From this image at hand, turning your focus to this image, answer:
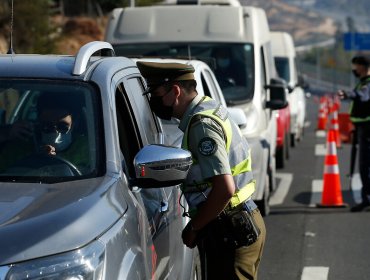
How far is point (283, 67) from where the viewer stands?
1000 inches

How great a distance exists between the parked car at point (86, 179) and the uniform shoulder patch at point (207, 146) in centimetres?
24

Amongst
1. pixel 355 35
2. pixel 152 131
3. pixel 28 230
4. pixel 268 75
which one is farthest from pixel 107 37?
pixel 355 35

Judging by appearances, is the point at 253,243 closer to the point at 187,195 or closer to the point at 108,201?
the point at 187,195

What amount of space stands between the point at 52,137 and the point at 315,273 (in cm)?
476

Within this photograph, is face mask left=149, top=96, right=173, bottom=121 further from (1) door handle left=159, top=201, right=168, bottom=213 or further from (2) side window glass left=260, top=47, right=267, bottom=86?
(2) side window glass left=260, top=47, right=267, bottom=86

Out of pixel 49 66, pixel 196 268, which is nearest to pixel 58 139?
pixel 49 66

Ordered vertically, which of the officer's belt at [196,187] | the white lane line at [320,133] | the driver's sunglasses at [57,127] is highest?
→ the driver's sunglasses at [57,127]

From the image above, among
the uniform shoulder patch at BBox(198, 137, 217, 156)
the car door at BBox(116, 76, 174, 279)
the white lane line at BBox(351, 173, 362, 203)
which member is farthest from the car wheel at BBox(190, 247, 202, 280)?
the white lane line at BBox(351, 173, 362, 203)

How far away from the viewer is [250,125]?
1238 centimetres

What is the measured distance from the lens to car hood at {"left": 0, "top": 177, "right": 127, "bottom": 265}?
3.82m

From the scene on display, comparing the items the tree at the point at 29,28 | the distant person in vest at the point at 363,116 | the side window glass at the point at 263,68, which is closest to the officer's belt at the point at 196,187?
the distant person in vest at the point at 363,116

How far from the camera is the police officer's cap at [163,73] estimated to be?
5125mm

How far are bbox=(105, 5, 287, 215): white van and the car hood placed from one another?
342 inches

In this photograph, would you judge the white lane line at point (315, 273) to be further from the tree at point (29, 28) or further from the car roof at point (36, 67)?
the tree at point (29, 28)
